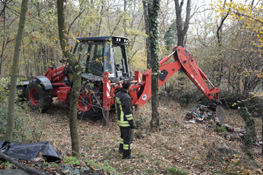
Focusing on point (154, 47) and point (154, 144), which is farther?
point (154, 47)

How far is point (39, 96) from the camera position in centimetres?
773

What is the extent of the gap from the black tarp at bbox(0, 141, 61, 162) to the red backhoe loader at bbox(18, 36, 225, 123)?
3296 millimetres

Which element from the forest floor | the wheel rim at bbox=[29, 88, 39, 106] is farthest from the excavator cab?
the wheel rim at bbox=[29, 88, 39, 106]

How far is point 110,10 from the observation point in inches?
608

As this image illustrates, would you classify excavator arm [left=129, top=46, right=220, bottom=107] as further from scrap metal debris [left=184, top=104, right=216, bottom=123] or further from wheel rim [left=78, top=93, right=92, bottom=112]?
wheel rim [left=78, top=93, right=92, bottom=112]

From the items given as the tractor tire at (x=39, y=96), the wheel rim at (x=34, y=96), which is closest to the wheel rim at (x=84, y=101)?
the tractor tire at (x=39, y=96)

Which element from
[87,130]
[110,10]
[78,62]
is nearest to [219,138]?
[87,130]

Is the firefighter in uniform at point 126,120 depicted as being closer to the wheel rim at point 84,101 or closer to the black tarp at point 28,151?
the black tarp at point 28,151

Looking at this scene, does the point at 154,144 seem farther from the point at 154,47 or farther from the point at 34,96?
the point at 34,96

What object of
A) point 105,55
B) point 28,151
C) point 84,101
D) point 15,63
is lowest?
point 28,151

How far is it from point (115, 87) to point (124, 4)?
42.4 feet

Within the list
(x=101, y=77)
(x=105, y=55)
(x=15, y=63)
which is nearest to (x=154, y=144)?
(x=101, y=77)

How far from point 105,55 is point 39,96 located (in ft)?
10.5

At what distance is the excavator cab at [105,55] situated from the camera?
6777mm
